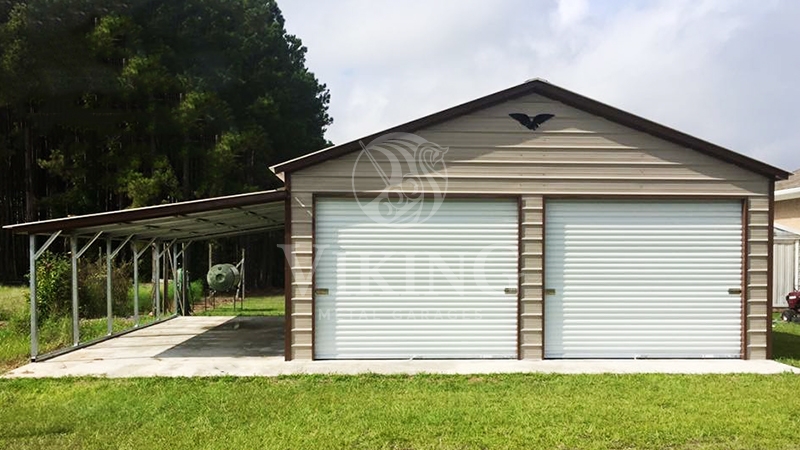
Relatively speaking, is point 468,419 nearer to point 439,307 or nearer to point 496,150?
point 439,307

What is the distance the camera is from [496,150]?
315 inches

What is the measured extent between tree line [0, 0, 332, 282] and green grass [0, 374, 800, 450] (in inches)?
536

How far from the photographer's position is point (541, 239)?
26.2ft


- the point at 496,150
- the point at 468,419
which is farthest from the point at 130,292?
the point at 468,419

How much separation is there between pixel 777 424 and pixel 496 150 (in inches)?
176

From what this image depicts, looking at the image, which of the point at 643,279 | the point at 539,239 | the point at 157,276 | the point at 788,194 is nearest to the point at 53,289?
the point at 157,276

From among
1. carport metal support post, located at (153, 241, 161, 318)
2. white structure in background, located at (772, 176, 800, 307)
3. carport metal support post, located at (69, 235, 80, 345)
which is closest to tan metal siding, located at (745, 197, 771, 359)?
white structure in background, located at (772, 176, 800, 307)

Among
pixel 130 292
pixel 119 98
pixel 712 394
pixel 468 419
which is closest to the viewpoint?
pixel 468 419

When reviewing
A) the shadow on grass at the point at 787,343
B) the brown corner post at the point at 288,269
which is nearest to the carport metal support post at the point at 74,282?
the brown corner post at the point at 288,269

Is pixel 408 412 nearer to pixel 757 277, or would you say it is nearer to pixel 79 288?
pixel 757 277

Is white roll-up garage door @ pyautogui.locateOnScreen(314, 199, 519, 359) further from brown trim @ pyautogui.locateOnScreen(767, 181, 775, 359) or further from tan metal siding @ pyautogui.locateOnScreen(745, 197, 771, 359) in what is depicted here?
brown trim @ pyautogui.locateOnScreen(767, 181, 775, 359)

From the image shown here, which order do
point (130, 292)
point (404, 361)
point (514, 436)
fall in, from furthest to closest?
point (130, 292)
point (404, 361)
point (514, 436)

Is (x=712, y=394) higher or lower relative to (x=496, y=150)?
lower

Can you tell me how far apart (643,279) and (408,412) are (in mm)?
4350
